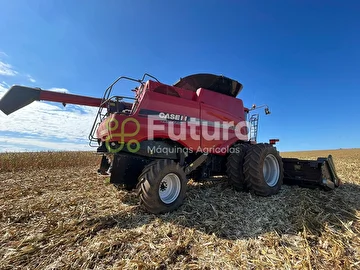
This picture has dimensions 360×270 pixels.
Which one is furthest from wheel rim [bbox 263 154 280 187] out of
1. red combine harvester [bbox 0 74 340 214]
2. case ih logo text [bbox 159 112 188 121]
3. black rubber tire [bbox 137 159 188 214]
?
black rubber tire [bbox 137 159 188 214]

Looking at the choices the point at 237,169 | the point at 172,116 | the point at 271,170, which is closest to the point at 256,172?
the point at 237,169

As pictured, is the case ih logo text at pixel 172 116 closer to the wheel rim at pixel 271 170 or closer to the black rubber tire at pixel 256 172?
the black rubber tire at pixel 256 172

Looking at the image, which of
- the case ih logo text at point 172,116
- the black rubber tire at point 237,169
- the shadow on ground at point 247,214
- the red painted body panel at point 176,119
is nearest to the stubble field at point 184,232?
the shadow on ground at point 247,214

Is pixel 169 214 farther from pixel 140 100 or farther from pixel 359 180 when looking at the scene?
pixel 359 180

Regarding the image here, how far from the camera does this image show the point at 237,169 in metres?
5.45

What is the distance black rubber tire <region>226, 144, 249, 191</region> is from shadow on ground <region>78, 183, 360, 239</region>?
0.78 ft

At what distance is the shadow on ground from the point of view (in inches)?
135

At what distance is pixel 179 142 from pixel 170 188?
3.39ft

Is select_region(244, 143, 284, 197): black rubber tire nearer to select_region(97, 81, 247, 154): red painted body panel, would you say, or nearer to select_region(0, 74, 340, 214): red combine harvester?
select_region(0, 74, 340, 214): red combine harvester

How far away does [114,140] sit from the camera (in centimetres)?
399

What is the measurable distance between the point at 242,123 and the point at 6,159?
12.3 meters

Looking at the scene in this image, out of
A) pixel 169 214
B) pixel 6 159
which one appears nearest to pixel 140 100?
pixel 169 214

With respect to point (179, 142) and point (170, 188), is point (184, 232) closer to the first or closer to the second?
point (170, 188)

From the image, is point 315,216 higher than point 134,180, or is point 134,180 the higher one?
point 134,180
